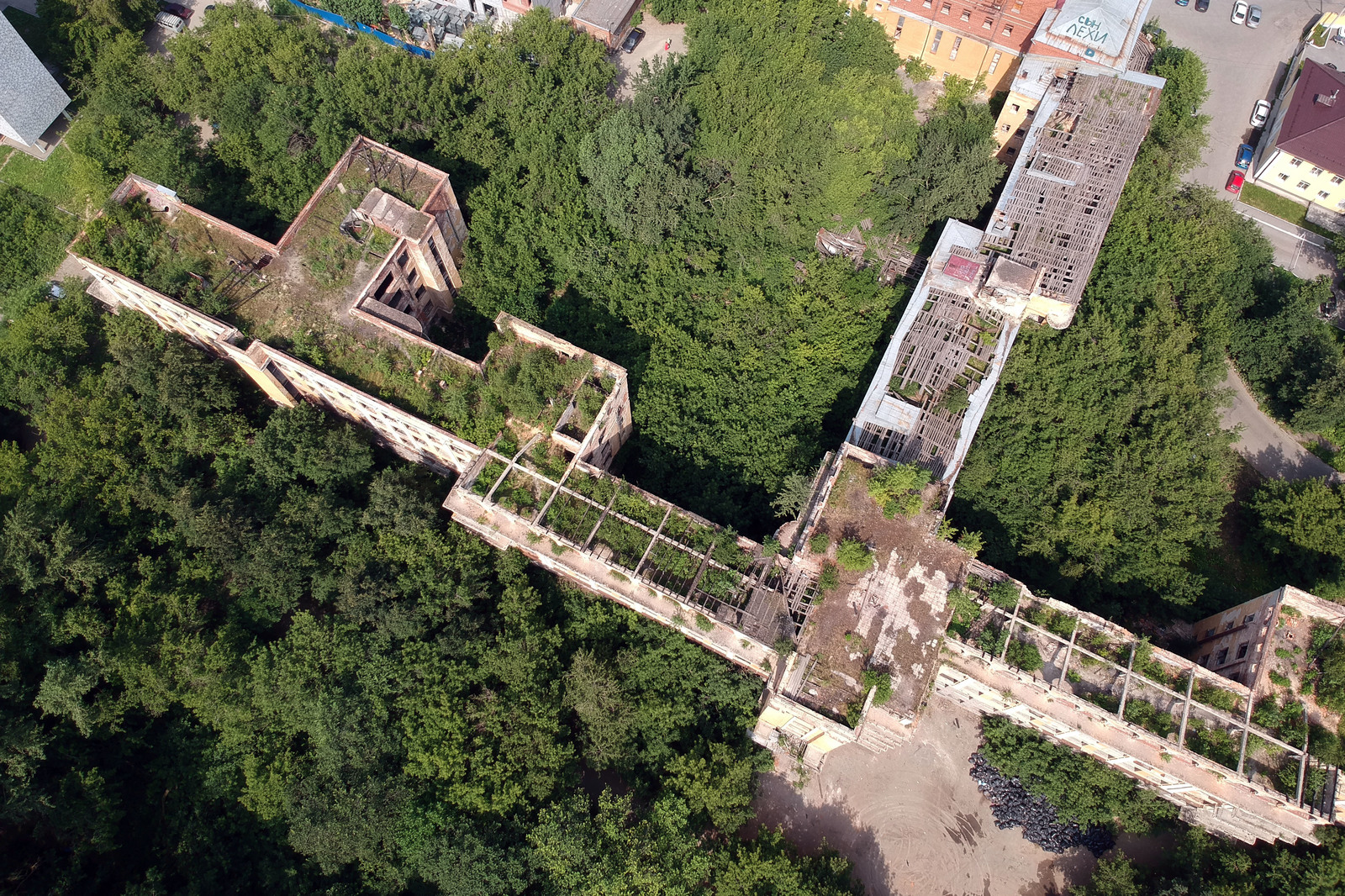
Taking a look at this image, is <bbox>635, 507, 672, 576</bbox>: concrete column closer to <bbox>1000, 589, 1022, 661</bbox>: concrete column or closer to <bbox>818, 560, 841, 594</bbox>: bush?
<bbox>818, 560, 841, 594</bbox>: bush

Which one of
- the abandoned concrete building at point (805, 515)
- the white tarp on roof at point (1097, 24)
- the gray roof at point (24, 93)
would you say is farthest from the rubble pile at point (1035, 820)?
the gray roof at point (24, 93)

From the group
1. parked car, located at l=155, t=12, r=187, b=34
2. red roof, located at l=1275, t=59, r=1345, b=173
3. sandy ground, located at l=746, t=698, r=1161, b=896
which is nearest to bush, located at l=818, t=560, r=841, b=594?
sandy ground, located at l=746, t=698, r=1161, b=896

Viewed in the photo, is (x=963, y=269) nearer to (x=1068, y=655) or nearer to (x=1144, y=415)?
(x=1144, y=415)

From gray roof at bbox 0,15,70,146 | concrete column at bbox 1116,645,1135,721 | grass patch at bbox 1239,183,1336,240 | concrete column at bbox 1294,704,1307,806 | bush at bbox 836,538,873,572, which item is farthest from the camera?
grass patch at bbox 1239,183,1336,240

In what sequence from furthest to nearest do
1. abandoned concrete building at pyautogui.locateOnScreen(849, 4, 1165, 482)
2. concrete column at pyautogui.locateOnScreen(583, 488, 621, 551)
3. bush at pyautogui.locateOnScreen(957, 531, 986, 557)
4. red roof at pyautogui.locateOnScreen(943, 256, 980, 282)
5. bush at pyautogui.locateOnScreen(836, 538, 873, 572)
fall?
1. red roof at pyautogui.locateOnScreen(943, 256, 980, 282)
2. abandoned concrete building at pyautogui.locateOnScreen(849, 4, 1165, 482)
3. concrete column at pyautogui.locateOnScreen(583, 488, 621, 551)
4. bush at pyautogui.locateOnScreen(957, 531, 986, 557)
5. bush at pyautogui.locateOnScreen(836, 538, 873, 572)

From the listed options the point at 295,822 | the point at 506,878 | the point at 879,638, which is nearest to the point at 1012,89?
the point at 879,638

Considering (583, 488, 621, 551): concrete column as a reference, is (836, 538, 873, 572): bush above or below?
above

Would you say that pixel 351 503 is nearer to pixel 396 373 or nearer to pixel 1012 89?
pixel 396 373
